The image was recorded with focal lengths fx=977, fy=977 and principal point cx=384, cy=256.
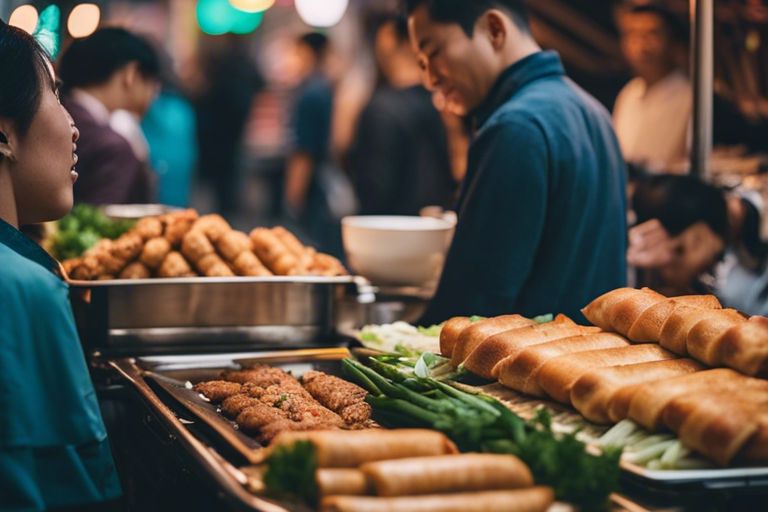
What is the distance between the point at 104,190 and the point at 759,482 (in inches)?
192

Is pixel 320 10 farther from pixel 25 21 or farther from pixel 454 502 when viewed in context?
pixel 454 502

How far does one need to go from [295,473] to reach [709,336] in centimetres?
110

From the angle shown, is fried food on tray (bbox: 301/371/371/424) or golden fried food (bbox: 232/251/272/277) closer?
fried food on tray (bbox: 301/371/371/424)

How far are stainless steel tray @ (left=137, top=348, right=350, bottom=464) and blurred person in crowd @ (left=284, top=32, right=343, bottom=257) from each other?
8202 mm

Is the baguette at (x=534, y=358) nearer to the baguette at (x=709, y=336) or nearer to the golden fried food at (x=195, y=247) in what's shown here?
the baguette at (x=709, y=336)

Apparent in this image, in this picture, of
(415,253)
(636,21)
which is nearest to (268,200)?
(636,21)

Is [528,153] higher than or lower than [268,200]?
higher

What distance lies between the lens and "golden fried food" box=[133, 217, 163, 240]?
154 inches

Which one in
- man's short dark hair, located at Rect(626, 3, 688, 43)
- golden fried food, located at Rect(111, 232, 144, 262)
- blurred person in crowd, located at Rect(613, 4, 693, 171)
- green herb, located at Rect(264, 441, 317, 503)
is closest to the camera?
green herb, located at Rect(264, 441, 317, 503)

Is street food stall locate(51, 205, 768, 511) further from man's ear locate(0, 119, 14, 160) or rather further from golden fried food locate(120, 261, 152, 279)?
man's ear locate(0, 119, 14, 160)

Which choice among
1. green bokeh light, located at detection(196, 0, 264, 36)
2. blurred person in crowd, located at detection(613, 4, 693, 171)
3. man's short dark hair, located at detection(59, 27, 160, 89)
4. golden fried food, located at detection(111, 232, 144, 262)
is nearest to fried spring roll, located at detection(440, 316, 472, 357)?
golden fried food, located at detection(111, 232, 144, 262)

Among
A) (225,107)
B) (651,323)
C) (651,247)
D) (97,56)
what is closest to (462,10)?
(651,323)

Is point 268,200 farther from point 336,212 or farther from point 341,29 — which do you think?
point 336,212

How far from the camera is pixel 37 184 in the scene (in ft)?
8.32
